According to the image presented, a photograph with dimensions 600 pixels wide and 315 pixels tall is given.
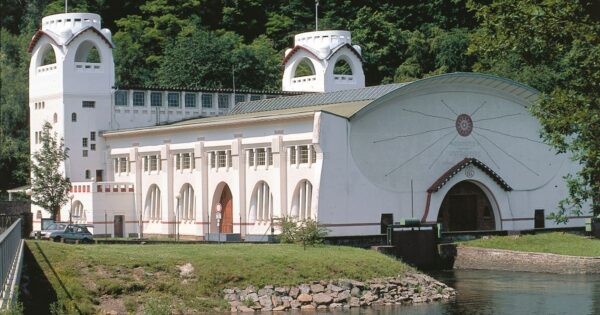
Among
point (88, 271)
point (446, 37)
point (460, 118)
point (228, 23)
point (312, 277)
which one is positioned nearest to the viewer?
point (88, 271)

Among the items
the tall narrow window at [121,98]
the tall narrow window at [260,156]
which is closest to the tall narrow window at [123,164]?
the tall narrow window at [121,98]

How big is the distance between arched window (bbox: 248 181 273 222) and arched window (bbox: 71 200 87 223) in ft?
41.6

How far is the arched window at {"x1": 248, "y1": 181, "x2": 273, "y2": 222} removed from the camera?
6788 centimetres

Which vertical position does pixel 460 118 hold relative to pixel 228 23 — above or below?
below

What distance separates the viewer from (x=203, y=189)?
7256 cm

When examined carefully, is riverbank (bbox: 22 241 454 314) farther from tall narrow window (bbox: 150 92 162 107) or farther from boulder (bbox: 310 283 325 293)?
tall narrow window (bbox: 150 92 162 107)

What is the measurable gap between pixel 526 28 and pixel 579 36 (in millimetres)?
1350

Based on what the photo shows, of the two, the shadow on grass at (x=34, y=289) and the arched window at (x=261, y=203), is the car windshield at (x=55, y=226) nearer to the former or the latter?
the arched window at (x=261, y=203)

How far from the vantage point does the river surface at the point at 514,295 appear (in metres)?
46.8

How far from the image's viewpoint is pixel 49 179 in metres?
76.5

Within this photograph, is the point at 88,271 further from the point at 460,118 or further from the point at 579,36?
the point at 460,118

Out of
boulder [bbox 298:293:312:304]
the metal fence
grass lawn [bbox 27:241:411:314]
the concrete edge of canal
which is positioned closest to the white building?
the concrete edge of canal

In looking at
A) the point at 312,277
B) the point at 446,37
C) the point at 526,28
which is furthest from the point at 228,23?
the point at 526,28

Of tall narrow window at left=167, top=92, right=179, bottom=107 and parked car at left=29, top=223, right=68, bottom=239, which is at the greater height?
tall narrow window at left=167, top=92, right=179, bottom=107
